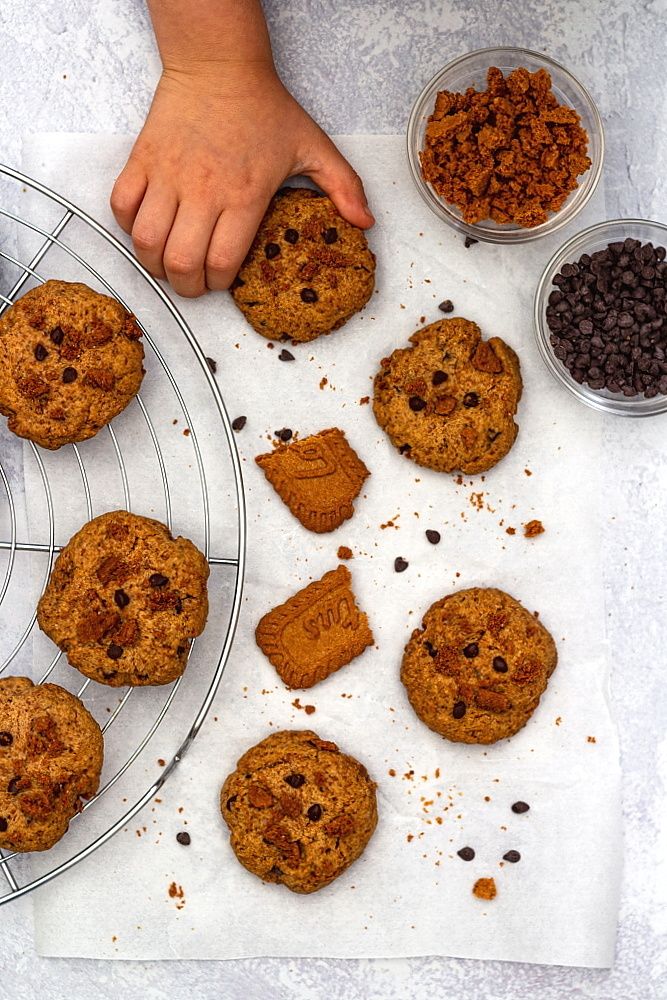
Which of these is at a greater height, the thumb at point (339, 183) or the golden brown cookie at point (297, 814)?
the thumb at point (339, 183)

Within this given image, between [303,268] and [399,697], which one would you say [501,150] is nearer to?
[303,268]

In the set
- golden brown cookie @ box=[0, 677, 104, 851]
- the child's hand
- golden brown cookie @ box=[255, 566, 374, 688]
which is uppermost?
the child's hand

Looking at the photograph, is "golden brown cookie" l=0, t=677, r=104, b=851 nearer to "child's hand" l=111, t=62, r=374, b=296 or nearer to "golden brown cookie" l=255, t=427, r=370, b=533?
"golden brown cookie" l=255, t=427, r=370, b=533

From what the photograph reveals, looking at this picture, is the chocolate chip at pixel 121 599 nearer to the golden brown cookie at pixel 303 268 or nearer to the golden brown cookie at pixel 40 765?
the golden brown cookie at pixel 40 765

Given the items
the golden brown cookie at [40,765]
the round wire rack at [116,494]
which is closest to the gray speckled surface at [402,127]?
the round wire rack at [116,494]

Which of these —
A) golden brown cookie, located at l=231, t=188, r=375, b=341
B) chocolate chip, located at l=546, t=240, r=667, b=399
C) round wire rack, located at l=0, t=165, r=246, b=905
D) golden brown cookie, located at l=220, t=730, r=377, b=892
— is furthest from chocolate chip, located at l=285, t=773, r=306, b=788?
chocolate chip, located at l=546, t=240, r=667, b=399

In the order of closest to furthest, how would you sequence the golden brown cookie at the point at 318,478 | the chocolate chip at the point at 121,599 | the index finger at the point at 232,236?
1. the chocolate chip at the point at 121,599
2. the index finger at the point at 232,236
3. the golden brown cookie at the point at 318,478
